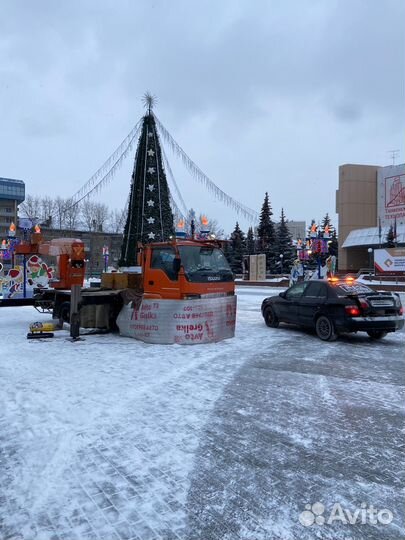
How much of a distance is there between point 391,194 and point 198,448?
69.8 metres

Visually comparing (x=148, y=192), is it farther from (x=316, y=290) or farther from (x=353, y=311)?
(x=353, y=311)

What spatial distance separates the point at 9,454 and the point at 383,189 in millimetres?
71803

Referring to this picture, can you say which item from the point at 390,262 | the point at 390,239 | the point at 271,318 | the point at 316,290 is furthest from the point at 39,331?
the point at 390,239

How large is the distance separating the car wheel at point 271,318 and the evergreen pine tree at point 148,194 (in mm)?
A: 7217

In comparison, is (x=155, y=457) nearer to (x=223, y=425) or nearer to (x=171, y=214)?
(x=223, y=425)

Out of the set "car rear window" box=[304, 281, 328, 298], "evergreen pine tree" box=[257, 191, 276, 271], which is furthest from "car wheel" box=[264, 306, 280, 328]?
"evergreen pine tree" box=[257, 191, 276, 271]

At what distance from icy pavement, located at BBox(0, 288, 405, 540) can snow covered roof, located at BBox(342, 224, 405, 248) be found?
5736 cm

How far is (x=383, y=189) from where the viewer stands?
6819 cm

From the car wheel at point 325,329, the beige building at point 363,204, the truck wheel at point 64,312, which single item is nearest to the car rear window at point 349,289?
the car wheel at point 325,329

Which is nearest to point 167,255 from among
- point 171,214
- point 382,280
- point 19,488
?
point 19,488

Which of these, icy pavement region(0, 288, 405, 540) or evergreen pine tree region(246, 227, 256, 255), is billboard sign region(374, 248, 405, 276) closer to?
evergreen pine tree region(246, 227, 256, 255)

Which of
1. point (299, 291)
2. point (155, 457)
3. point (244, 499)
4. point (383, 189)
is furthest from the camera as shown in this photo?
point (383, 189)

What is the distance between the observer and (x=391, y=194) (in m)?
66.8

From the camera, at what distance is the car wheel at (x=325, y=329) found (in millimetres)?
10641
